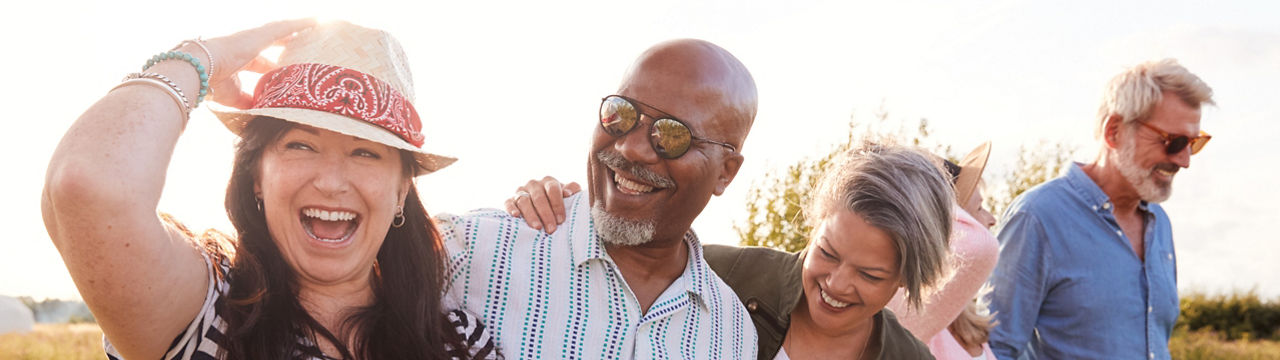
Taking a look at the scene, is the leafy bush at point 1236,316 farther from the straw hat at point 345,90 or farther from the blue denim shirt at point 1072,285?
the straw hat at point 345,90

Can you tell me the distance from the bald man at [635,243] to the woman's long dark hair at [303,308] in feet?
0.69

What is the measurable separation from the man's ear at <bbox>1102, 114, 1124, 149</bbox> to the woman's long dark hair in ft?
15.6

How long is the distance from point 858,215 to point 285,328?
208 cm

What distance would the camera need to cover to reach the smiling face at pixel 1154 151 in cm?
598

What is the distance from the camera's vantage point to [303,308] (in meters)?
2.43

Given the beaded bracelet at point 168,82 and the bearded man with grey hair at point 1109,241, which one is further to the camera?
the bearded man with grey hair at point 1109,241

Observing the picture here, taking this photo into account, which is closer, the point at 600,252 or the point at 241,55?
the point at 241,55

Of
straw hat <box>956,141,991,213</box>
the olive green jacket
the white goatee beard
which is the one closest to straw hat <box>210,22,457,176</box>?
the olive green jacket

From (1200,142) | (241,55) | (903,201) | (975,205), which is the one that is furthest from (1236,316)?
(241,55)

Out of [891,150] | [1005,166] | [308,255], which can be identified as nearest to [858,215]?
[891,150]

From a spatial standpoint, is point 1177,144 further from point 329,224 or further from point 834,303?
point 329,224

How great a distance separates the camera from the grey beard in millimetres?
3158

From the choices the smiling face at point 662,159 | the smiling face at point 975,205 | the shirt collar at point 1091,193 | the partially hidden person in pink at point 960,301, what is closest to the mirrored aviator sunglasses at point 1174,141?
the shirt collar at point 1091,193

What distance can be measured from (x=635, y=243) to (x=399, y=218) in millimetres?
785
